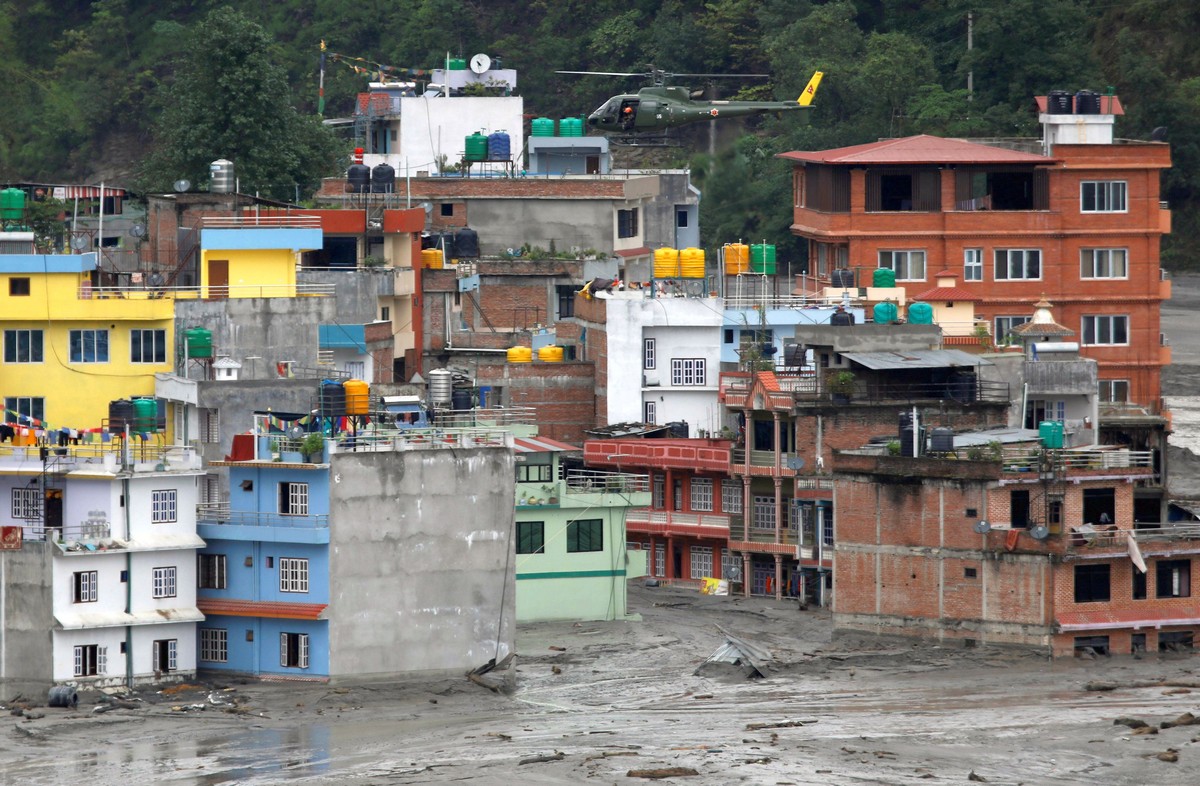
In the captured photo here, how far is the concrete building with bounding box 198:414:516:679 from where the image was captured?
94.2 meters

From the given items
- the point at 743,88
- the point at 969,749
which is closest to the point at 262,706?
the point at 969,749

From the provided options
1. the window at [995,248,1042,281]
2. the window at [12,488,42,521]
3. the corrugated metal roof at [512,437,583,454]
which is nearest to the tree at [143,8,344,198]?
the window at [995,248,1042,281]

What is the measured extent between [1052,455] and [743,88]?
8414 centimetres

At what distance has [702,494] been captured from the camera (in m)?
116

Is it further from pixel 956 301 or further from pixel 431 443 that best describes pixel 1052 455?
pixel 956 301

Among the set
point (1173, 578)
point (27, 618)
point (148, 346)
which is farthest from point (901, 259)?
point (27, 618)

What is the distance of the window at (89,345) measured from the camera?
105562mm

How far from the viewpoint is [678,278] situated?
12575cm

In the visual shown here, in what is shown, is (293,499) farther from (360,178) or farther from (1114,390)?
(1114,390)

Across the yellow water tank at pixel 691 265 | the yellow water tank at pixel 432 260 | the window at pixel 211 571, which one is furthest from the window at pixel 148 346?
the yellow water tank at pixel 432 260

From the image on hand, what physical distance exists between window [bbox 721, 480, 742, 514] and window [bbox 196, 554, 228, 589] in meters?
25.0

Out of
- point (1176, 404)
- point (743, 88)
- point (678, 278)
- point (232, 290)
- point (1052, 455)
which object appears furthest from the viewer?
point (743, 88)

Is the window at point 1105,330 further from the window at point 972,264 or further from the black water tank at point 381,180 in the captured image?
the black water tank at point 381,180

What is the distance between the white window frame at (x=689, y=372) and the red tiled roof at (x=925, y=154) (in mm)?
16388
